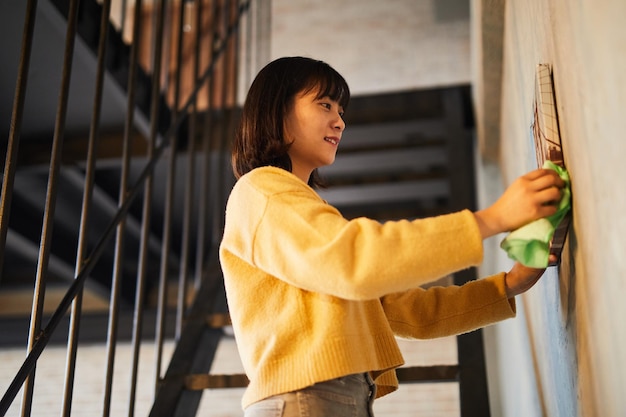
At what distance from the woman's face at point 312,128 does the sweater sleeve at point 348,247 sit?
0.19m

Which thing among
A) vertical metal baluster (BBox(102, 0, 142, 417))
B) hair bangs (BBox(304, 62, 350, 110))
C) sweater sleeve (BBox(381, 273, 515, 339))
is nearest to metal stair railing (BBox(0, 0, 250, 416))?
vertical metal baluster (BBox(102, 0, 142, 417))

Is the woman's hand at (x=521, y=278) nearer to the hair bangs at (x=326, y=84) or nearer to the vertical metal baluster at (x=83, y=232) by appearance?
the hair bangs at (x=326, y=84)

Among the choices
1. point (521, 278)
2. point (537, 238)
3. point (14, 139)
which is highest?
point (14, 139)

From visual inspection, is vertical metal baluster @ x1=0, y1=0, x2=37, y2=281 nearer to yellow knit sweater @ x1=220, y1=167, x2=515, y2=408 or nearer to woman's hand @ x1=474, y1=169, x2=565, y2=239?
yellow knit sweater @ x1=220, y1=167, x2=515, y2=408

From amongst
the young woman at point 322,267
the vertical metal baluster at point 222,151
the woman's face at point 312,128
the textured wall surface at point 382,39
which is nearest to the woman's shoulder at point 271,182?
Result: the young woman at point 322,267

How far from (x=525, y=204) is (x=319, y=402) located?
442mm

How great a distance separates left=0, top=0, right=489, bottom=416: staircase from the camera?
192 cm

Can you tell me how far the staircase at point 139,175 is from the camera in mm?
1916

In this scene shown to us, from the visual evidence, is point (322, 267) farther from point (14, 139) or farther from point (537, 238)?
point (14, 139)

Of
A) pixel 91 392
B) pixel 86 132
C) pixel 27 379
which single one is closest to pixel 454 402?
pixel 91 392

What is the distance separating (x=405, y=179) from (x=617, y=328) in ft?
9.02

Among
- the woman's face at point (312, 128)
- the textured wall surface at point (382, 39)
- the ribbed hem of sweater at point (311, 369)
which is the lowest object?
the ribbed hem of sweater at point (311, 369)

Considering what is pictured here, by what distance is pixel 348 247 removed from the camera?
1.05 meters

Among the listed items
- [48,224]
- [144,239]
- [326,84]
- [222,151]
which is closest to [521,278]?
[326,84]
